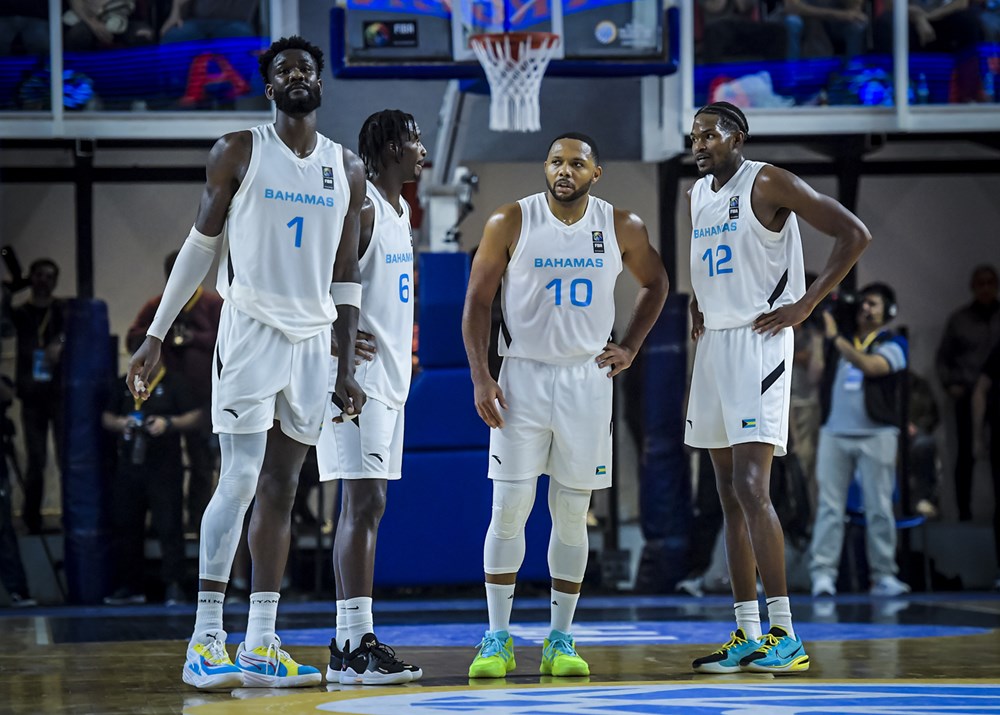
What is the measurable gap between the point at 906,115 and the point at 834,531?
278cm

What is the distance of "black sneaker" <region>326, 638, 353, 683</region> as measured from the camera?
15.1 ft

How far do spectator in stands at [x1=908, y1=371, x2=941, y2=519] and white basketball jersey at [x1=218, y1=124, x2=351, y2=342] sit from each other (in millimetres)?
7100

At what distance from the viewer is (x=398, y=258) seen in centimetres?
490

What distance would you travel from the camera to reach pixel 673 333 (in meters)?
9.24

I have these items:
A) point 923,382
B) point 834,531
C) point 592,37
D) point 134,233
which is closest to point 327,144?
point 592,37

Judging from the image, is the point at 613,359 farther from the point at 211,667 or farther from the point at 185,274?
the point at 211,667

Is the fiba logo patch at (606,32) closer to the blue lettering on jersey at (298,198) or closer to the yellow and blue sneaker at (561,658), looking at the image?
the blue lettering on jersey at (298,198)

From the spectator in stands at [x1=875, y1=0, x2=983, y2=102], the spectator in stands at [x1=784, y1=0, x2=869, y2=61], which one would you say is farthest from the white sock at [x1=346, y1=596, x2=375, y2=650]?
the spectator in stands at [x1=875, y1=0, x2=983, y2=102]

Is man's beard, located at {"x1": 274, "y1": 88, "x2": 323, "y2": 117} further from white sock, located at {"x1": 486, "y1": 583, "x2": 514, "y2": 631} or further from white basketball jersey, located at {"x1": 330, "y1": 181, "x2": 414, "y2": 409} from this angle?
white sock, located at {"x1": 486, "y1": 583, "x2": 514, "y2": 631}

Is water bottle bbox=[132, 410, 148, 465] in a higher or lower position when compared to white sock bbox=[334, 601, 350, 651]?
higher

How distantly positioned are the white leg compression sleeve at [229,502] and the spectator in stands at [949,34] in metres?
6.53

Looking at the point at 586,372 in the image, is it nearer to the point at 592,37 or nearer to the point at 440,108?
the point at 592,37

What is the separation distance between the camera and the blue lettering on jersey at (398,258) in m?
4.87

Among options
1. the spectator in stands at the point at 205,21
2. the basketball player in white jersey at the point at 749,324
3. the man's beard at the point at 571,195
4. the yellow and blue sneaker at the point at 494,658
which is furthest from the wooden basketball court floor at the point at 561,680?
the spectator in stands at the point at 205,21
